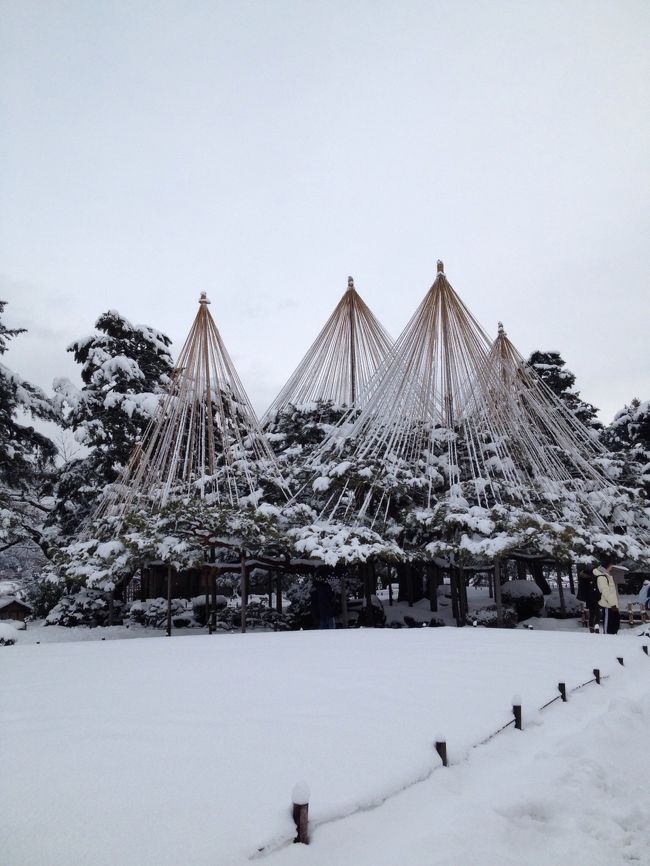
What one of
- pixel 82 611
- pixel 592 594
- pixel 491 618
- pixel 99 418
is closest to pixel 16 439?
pixel 99 418

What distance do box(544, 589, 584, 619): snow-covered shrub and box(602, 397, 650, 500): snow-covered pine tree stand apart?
12.0 feet

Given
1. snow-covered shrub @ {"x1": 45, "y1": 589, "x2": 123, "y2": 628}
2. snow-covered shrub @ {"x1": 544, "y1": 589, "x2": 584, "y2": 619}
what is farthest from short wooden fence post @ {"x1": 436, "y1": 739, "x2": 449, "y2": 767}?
snow-covered shrub @ {"x1": 544, "y1": 589, "x2": 584, "y2": 619}

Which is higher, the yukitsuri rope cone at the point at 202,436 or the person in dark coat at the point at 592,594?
the yukitsuri rope cone at the point at 202,436

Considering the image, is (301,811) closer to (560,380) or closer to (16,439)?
(16,439)

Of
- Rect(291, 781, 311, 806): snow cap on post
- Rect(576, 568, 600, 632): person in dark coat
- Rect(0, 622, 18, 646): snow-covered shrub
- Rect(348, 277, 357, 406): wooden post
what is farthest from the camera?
Rect(348, 277, 357, 406): wooden post

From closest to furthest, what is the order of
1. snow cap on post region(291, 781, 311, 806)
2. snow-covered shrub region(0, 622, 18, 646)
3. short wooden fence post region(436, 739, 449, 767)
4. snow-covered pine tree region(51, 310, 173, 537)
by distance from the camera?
snow cap on post region(291, 781, 311, 806)
short wooden fence post region(436, 739, 449, 767)
snow-covered shrub region(0, 622, 18, 646)
snow-covered pine tree region(51, 310, 173, 537)

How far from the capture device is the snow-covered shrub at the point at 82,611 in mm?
11453

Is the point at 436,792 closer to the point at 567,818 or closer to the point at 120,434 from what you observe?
the point at 567,818

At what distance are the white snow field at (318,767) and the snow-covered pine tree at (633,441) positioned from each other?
480 inches

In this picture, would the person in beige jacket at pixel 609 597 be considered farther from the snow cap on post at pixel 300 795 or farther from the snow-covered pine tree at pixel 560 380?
the snow-covered pine tree at pixel 560 380

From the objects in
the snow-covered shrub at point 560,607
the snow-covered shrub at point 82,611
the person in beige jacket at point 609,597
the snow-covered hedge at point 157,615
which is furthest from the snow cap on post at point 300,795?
the snow-covered shrub at point 560,607

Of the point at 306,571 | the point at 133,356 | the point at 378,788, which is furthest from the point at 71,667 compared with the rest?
the point at 133,356

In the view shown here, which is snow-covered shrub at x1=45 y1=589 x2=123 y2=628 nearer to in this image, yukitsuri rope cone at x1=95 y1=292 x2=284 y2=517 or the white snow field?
yukitsuri rope cone at x1=95 y1=292 x2=284 y2=517

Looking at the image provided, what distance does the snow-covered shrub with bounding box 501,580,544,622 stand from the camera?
11.9m
